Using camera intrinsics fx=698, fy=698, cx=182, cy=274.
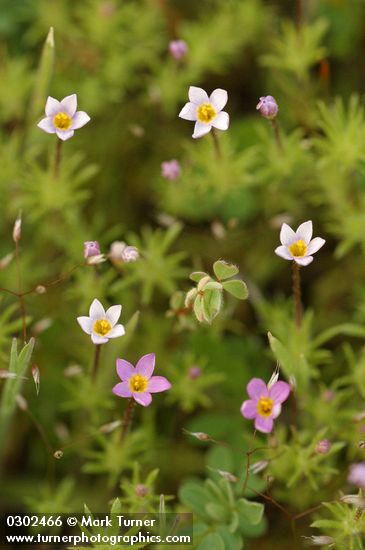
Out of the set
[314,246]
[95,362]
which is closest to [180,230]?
[95,362]

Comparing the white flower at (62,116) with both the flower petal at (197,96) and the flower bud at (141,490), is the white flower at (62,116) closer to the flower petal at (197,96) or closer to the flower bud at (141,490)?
the flower petal at (197,96)

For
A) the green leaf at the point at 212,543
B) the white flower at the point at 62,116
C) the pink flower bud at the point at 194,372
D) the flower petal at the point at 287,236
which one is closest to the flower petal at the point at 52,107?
the white flower at the point at 62,116

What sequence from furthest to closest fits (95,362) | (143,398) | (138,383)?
(95,362) < (138,383) < (143,398)

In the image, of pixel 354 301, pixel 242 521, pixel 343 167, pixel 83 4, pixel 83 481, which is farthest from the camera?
pixel 83 4

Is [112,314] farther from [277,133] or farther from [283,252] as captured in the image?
[277,133]

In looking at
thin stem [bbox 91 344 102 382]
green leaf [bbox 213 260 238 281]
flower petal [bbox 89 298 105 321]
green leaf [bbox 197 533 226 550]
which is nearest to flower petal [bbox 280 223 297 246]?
green leaf [bbox 213 260 238 281]

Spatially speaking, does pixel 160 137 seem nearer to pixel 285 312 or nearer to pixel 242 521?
pixel 285 312

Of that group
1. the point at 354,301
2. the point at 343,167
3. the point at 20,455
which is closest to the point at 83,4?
the point at 343,167
